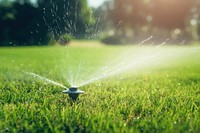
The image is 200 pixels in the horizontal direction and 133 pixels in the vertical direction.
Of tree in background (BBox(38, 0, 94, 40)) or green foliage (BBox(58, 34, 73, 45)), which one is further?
tree in background (BBox(38, 0, 94, 40))

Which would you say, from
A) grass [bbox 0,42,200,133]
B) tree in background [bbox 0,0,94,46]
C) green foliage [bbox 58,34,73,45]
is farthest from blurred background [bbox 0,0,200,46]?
grass [bbox 0,42,200,133]

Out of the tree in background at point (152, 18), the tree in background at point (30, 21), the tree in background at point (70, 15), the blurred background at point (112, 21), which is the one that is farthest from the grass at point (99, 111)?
the tree in background at point (152, 18)

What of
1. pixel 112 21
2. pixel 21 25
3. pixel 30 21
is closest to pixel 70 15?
pixel 30 21

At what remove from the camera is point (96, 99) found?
476 cm

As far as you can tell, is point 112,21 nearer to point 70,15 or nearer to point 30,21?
point 70,15

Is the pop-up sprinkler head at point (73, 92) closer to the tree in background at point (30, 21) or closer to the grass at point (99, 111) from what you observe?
the grass at point (99, 111)

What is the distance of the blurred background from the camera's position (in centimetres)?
4119

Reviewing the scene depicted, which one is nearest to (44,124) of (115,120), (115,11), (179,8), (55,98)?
(115,120)

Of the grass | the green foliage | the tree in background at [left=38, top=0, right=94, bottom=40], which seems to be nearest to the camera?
the grass

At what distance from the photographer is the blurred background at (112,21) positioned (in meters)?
41.2

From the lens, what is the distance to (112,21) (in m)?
67.6

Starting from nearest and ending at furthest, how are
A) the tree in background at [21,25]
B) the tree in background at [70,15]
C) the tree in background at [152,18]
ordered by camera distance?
the tree in background at [70,15], the tree in background at [21,25], the tree in background at [152,18]

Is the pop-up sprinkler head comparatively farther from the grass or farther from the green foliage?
the green foliage

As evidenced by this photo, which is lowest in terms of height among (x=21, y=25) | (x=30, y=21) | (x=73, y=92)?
(x=73, y=92)
